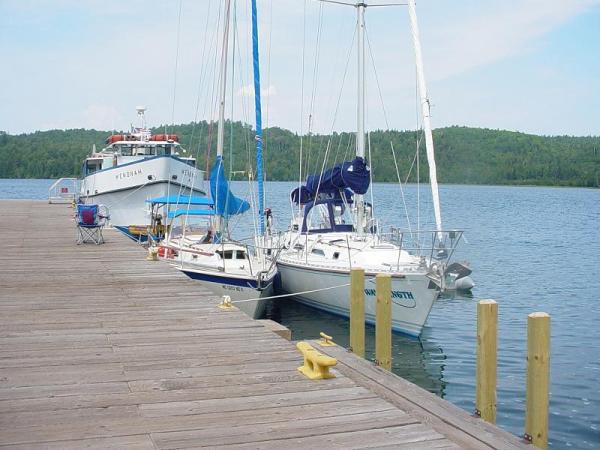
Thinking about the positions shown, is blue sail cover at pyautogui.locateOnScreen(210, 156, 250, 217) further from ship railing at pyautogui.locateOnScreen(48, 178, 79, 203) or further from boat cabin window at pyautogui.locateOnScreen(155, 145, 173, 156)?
ship railing at pyautogui.locateOnScreen(48, 178, 79, 203)

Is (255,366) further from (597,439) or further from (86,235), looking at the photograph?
(86,235)

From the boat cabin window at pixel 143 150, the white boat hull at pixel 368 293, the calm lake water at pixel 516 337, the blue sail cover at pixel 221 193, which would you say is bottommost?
the calm lake water at pixel 516 337

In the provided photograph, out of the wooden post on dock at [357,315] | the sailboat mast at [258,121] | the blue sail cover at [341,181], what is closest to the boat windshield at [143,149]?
the sailboat mast at [258,121]

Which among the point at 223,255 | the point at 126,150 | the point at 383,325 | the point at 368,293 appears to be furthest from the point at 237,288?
the point at 126,150

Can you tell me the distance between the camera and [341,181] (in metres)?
17.5

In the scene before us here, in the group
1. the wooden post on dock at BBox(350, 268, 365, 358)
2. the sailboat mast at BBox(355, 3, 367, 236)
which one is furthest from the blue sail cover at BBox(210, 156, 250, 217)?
the wooden post on dock at BBox(350, 268, 365, 358)

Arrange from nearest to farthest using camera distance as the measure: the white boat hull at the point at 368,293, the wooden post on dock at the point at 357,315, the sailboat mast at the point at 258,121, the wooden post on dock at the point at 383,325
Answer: the wooden post on dock at the point at 383,325, the wooden post on dock at the point at 357,315, the white boat hull at the point at 368,293, the sailboat mast at the point at 258,121

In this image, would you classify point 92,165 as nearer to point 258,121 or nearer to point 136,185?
point 136,185

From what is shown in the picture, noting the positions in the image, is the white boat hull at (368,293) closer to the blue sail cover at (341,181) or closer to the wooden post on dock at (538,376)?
the blue sail cover at (341,181)

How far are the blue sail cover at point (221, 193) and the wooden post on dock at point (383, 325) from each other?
9634 mm

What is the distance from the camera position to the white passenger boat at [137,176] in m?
30.9

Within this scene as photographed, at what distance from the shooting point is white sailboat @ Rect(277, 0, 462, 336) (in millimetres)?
13984

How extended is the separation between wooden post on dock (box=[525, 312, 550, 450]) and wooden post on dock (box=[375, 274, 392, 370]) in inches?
76.2

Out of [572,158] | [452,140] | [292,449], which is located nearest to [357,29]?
[292,449]
